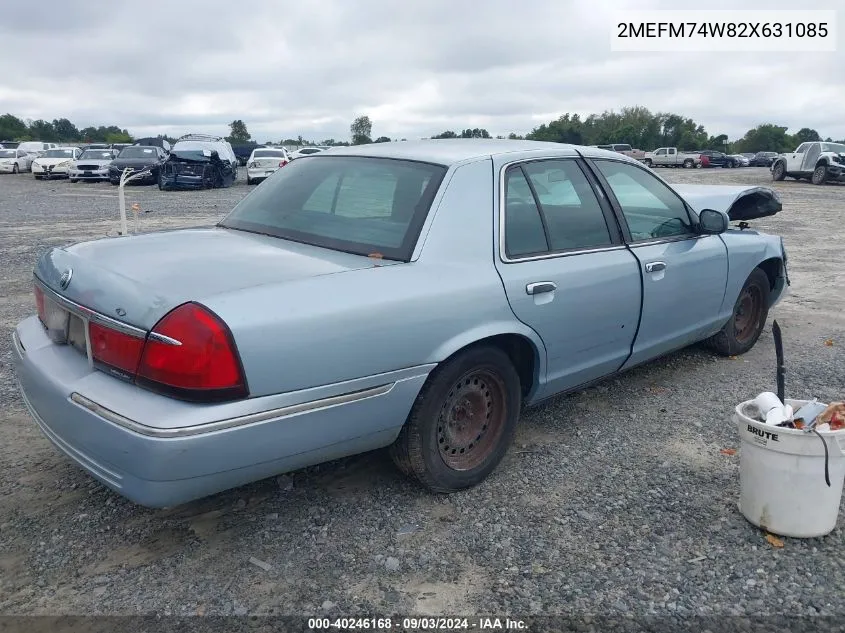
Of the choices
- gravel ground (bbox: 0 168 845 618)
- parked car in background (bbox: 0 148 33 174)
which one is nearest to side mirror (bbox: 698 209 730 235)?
gravel ground (bbox: 0 168 845 618)

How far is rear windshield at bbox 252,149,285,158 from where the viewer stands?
2533cm

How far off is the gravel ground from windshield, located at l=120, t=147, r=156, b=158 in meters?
22.5

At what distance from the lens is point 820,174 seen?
26.5 metres

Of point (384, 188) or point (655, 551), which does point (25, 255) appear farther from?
point (655, 551)

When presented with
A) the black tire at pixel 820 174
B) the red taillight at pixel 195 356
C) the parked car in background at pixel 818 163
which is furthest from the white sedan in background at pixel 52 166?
the red taillight at pixel 195 356

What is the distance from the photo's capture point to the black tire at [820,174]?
26.3 meters

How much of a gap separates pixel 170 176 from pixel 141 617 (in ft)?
68.1

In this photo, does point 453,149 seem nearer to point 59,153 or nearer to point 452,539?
point 452,539

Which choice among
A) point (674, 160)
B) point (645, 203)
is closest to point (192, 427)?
point (645, 203)

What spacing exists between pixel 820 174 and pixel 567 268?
27260 millimetres

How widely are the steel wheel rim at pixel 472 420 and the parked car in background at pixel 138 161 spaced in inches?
893

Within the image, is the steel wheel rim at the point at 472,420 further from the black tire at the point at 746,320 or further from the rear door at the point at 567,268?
the black tire at the point at 746,320

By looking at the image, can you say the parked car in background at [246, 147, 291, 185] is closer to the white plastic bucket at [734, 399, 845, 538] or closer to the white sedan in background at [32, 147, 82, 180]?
the white sedan in background at [32, 147, 82, 180]

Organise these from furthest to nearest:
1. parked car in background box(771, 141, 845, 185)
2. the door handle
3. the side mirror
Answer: parked car in background box(771, 141, 845, 185)
the side mirror
the door handle
